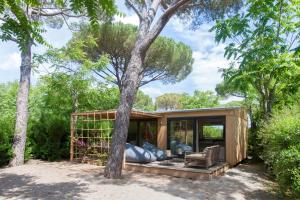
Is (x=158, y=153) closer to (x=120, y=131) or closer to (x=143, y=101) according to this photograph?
(x=120, y=131)

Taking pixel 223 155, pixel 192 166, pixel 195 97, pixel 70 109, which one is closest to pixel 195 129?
pixel 223 155

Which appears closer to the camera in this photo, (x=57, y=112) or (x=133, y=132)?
(x=57, y=112)

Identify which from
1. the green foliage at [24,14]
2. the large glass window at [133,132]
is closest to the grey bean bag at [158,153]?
the large glass window at [133,132]

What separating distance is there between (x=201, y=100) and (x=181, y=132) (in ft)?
60.0

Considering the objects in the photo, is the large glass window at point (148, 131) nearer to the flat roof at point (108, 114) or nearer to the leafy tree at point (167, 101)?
the flat roof at point (108, 114)

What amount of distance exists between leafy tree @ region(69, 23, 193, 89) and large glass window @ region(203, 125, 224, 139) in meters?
5.52

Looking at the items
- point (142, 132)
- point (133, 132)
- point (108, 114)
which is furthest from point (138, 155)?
point (133, 132)

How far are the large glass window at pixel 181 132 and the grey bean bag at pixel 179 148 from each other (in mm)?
105

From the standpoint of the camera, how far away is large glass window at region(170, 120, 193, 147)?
12812 millimetres

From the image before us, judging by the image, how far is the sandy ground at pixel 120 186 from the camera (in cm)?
633

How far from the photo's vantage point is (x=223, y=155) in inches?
463

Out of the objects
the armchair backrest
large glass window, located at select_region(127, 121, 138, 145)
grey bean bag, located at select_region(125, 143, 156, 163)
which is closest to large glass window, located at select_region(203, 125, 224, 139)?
the armchair backrest

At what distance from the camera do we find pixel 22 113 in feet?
35.6

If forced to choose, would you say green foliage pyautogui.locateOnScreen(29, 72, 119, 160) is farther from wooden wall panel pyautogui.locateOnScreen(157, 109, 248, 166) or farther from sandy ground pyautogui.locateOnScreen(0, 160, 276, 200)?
wooden wall panel pyautogui.locateOnScreen(157, 109, 248, 166)
